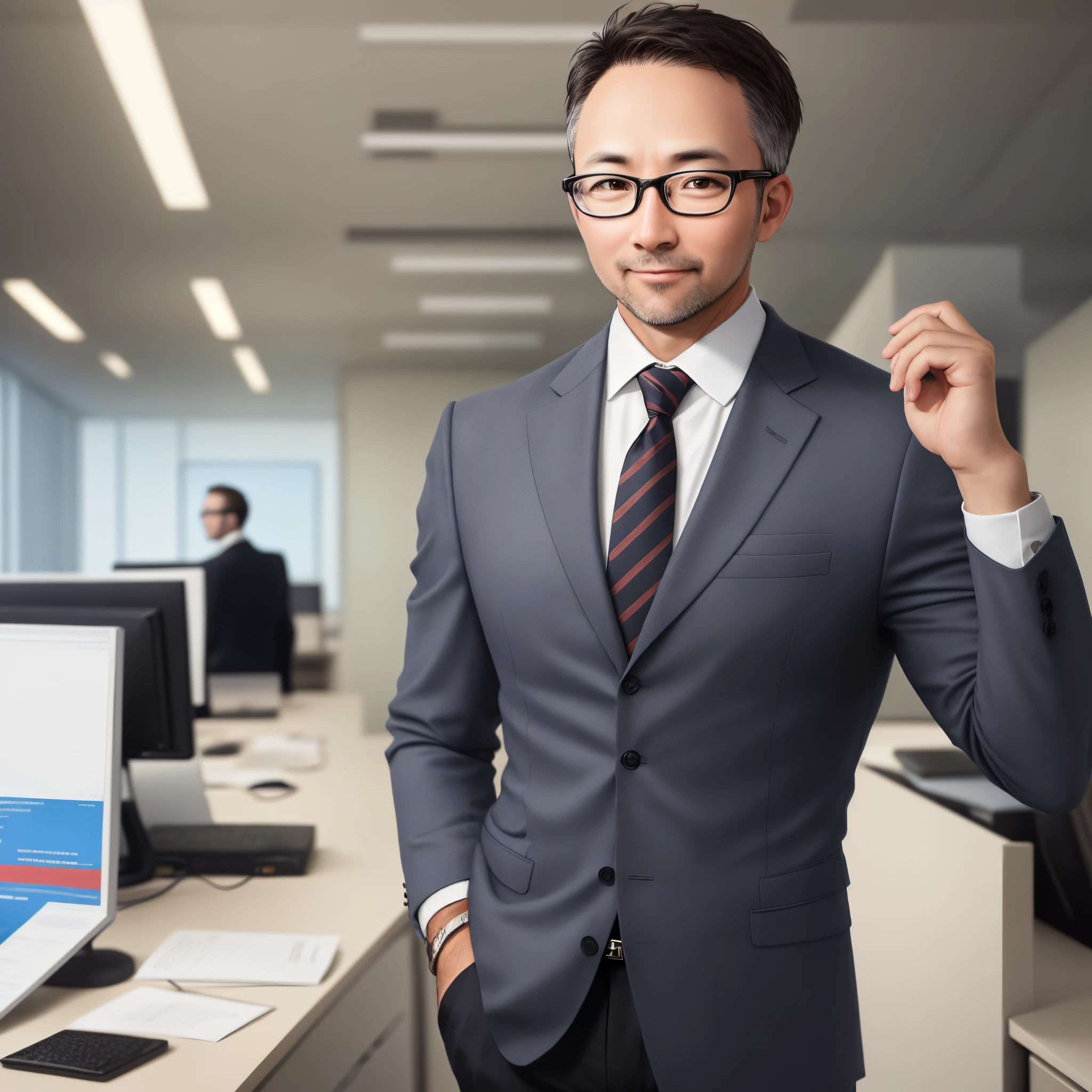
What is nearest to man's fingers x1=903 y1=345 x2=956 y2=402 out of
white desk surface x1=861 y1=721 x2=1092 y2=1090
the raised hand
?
the raised hand

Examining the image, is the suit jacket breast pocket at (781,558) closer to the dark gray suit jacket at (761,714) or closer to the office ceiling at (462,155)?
the dark gray suit jacket at (761,714)

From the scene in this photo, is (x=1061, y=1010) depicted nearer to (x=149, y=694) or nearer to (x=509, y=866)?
(x=509, y=866)

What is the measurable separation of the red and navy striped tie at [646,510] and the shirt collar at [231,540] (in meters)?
3.73

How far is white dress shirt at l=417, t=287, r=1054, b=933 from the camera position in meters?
0.98

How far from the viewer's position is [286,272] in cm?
609

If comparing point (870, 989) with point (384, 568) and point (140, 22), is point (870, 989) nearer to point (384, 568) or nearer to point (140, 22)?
point (140, 22)

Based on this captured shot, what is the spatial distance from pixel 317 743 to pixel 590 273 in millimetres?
3598

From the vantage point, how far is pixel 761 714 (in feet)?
2.87

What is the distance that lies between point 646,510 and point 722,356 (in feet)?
0.63

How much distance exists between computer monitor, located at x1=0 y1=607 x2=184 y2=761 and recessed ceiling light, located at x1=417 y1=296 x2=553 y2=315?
483cm

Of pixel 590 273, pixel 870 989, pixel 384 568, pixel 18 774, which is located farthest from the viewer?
pixel 384 568

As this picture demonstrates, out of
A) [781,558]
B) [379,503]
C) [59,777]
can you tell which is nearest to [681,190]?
[781,558]

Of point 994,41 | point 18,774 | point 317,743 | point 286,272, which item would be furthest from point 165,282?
point 18,774

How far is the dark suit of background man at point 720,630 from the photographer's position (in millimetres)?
839
